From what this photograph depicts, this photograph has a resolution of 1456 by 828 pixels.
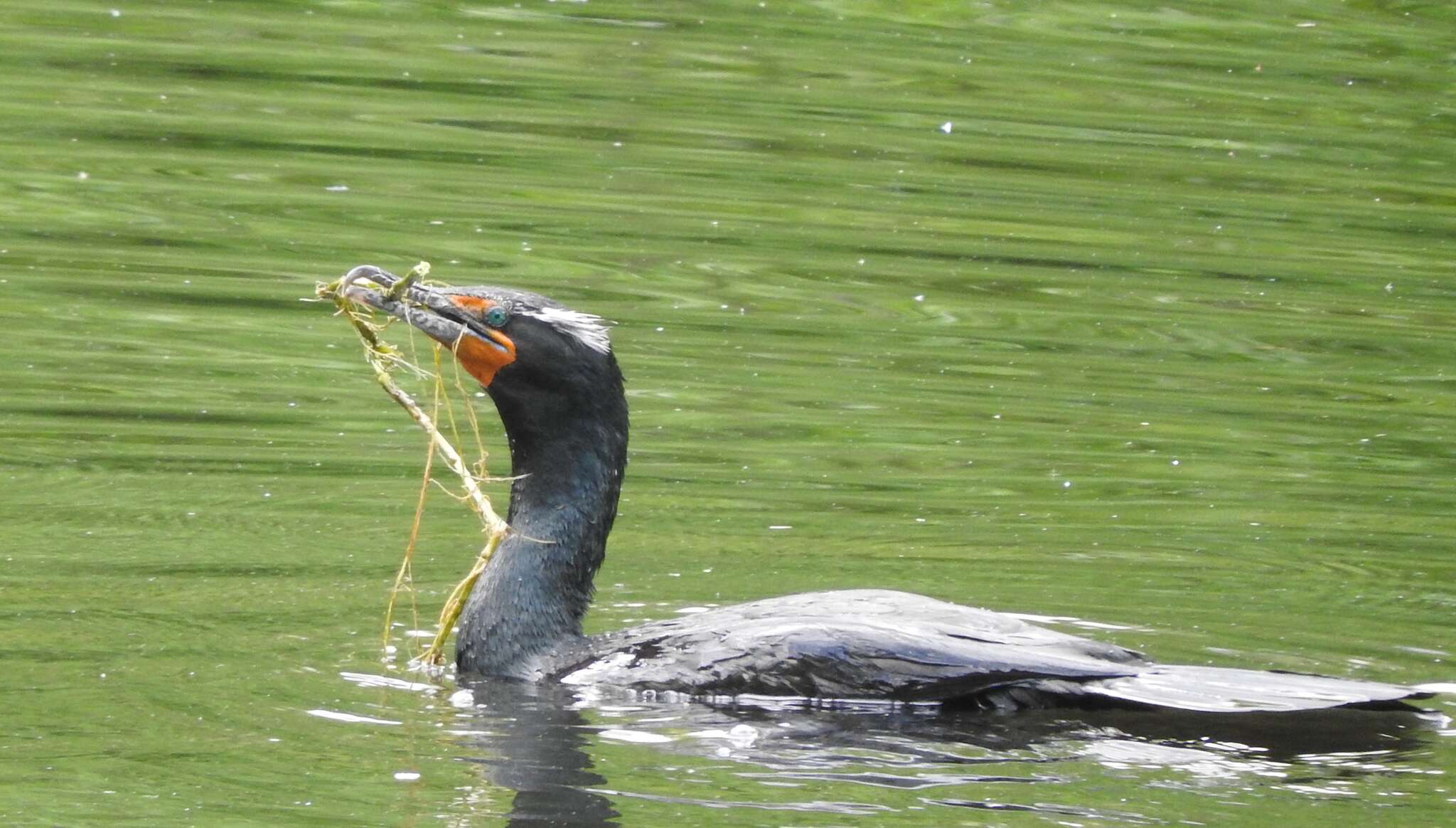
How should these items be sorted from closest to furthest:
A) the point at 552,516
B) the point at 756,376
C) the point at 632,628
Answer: the point at 632,628 < the point at 552,516 < the point at 756,376

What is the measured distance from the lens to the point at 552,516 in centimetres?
808

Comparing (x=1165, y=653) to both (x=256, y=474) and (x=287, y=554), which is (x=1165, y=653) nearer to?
(x=287, y=554)

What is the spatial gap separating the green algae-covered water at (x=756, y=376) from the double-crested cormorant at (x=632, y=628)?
0.16 metres

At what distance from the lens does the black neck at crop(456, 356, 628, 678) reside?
7.89m

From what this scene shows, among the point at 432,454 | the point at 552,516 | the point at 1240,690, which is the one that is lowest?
the point at 1240,690

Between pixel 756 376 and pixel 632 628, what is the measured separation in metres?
3.97

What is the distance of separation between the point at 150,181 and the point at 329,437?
15.6 ft

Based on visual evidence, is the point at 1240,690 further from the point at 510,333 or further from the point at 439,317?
the point at 439,317

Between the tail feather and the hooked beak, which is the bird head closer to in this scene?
the hooked beak

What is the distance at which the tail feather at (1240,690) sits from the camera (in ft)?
22.5

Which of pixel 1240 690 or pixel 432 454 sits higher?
pixel 432 454

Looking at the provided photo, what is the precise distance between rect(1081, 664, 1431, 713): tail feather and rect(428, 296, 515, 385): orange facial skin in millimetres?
2084

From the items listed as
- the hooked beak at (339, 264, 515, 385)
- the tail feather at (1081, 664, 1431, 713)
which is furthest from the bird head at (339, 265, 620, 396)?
the tail feather at (1081, 664, 1431, 713)

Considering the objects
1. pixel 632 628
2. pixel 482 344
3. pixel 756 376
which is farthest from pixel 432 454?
pixel 756 376
